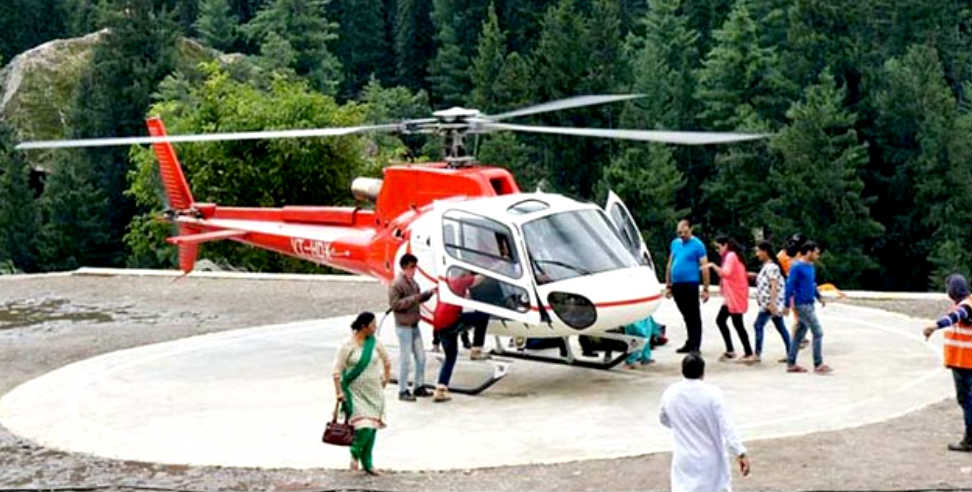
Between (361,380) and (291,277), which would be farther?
(291,277)

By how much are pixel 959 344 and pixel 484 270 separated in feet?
15.4

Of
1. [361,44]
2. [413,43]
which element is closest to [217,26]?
[361,44]

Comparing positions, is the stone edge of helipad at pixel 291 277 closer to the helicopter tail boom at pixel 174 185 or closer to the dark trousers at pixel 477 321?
the helicopter tail boom at pixel 174 185

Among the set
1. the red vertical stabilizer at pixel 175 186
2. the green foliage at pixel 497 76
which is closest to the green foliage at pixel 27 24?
the green foliage at pixel 497 76

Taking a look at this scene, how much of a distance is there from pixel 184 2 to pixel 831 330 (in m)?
65.6

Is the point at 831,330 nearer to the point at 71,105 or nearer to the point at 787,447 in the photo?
the point at 787,447

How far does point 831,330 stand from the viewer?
17.2m

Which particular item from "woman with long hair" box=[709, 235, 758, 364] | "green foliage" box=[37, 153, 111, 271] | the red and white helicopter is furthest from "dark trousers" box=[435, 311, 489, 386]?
"green foliage" box=[37, 153, 111, 271]

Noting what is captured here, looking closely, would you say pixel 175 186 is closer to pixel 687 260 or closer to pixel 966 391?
pixel 687 260

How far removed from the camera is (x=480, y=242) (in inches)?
559

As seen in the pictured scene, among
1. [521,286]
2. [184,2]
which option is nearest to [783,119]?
[184,2]

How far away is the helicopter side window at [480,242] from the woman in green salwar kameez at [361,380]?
122 inches

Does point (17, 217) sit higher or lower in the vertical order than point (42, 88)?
lower

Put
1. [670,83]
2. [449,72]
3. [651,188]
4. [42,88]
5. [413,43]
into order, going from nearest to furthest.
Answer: [651,188], [42,88], [670,83], [449,72], [413,43]
